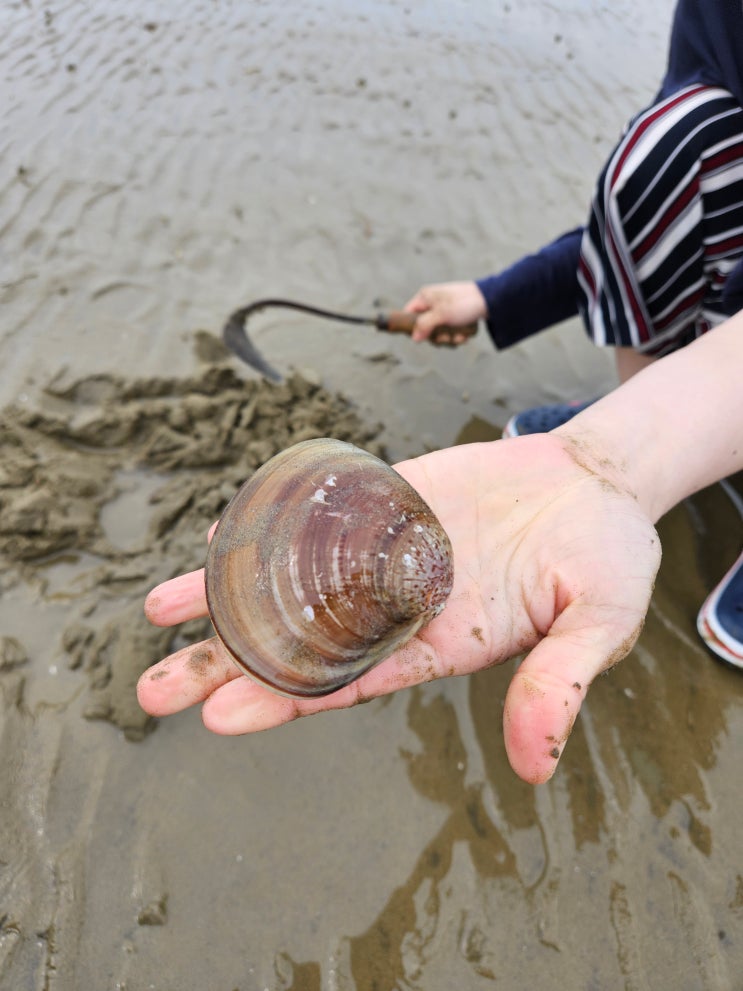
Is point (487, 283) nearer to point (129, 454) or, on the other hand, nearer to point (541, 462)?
point (541, 462)

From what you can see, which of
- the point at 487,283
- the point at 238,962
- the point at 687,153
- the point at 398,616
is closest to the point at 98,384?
the point at 487,283

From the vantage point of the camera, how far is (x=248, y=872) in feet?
6.18

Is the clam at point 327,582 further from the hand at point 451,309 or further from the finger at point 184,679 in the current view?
the hand at point 451,309

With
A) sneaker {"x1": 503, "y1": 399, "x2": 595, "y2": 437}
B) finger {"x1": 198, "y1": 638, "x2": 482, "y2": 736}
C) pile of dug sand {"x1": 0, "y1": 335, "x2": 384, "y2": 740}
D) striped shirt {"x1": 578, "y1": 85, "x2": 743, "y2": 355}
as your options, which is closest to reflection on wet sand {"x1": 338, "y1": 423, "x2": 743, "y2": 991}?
finger {"x1": 198, "y1": 638, "x2": 482, "y2": 736}

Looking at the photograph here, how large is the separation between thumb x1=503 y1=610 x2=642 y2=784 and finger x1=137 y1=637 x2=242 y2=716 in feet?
2.53

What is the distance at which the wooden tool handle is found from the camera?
3289 millimetres

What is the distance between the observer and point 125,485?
2.79m

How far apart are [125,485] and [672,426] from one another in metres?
2.23

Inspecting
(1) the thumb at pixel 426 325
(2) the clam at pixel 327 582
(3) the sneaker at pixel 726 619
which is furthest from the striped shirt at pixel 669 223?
(2) the clam at pixel 327 582

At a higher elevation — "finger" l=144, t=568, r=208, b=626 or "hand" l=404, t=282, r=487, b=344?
"finger" l=144, t=568, r=208, b=626

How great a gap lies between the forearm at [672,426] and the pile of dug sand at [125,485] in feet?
4.48

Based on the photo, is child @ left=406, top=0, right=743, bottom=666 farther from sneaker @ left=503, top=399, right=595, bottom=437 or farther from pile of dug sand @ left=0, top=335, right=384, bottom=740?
pile of dug sand @ left=0, top=335, right=384, bottom=740

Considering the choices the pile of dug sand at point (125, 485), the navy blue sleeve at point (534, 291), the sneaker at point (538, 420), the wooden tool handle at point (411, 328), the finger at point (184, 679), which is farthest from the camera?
the wooden tool handle at point (411, 328)

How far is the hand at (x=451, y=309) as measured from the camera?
3.27m
